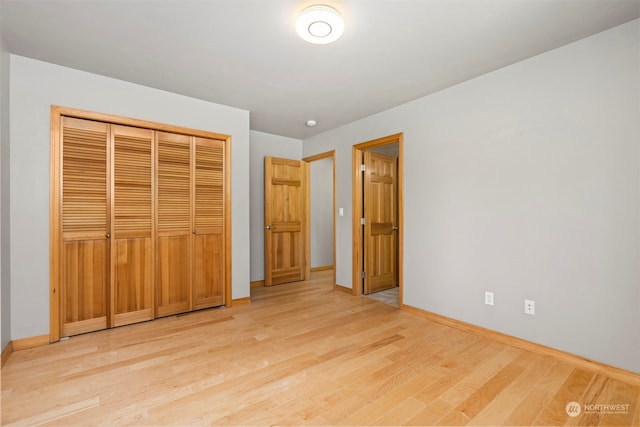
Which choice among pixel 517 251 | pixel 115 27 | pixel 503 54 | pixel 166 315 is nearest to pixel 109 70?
pixel 115 27

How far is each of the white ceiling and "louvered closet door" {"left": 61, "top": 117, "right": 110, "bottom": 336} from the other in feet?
2.20

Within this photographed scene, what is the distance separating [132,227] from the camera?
120 inches

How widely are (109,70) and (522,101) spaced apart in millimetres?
3696

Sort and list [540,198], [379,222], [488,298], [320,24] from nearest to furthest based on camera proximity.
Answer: [320,24] < [540,198] < [488,298] < [379,222]

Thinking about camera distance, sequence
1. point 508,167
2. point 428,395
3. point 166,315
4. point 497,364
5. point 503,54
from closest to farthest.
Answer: point 428,395 → point 497,364 → point 503,54 → point 508,167 → point 166,315

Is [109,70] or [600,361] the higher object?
[109,70]

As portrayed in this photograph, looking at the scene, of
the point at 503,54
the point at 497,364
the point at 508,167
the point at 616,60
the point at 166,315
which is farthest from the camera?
the point at 166,315

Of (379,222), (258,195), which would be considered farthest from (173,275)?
(379,222)

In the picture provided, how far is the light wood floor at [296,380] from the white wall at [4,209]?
1.05 feet

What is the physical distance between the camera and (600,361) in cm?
215

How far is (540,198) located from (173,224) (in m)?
3.55

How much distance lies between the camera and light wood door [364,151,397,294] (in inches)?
168

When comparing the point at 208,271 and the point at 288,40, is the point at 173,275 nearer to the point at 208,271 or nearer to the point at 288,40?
the point at 208,271

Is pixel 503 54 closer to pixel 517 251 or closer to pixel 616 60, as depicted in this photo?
pixel 616 60
